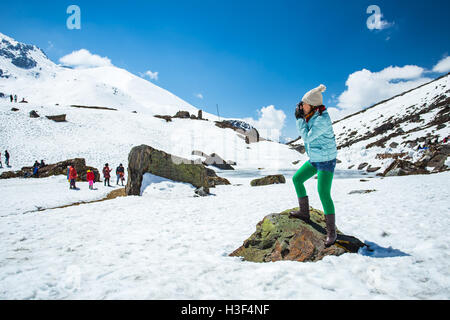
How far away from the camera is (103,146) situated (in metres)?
36.2

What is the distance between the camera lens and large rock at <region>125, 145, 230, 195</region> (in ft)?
43.3

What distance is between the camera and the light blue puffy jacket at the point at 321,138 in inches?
140

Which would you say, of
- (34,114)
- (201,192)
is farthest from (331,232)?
(34,114)

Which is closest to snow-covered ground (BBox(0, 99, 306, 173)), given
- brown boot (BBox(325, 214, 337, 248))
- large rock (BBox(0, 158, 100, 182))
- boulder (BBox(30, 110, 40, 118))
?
boulder (BBox(30, 110, 40, 118))

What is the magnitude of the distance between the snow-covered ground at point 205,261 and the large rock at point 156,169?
19.9 ft

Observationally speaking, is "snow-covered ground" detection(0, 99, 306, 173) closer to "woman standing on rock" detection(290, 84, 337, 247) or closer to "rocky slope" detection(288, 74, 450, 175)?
"rocky slope" detection(288, 74, 450, 175)

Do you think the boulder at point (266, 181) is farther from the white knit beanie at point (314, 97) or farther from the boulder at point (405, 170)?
the white knit beanie at point (314, 97)

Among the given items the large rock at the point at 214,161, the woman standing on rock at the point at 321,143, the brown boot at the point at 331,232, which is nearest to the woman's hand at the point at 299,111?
the woman standing on rock at the point at 321,143

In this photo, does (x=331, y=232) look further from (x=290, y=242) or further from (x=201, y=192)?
(x=201, y=192)

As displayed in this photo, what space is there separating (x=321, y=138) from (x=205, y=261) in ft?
8.82

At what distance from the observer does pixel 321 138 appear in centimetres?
359
